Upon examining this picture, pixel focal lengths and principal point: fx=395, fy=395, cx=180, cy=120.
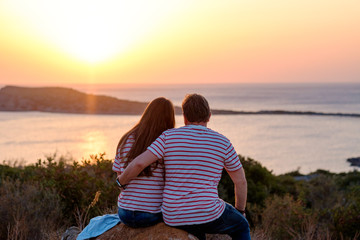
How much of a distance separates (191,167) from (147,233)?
87cm

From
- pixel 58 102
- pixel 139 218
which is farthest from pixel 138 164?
pixel 58 102

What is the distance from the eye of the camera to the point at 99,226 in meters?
4.18

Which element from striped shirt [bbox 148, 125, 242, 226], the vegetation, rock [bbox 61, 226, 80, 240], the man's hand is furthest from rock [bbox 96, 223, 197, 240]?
the vegetation

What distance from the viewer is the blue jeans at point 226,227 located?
147 inches

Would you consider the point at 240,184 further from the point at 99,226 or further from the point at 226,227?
the point at 99,226

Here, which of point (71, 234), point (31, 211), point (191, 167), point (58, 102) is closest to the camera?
point (191, 167)

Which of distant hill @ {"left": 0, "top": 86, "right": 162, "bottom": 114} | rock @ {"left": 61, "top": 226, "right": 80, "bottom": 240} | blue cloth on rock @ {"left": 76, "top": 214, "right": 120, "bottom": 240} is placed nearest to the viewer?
blue cloth on rock @ {"left": 76, "top": 214, "right": 120, "bottom": 240}

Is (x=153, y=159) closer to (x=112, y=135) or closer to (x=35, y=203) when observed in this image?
(x=35, y=203)

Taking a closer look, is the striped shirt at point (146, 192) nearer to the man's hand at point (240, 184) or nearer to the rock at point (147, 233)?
the rock at point (147, 233)

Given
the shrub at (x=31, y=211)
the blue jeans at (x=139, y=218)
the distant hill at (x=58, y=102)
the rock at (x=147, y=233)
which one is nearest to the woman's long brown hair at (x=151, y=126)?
the blue jeans at (x=139, y=218)

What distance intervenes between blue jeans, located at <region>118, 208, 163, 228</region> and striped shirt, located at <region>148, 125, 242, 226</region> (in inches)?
10.0

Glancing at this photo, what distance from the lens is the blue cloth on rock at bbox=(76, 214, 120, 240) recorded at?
4.10 metres

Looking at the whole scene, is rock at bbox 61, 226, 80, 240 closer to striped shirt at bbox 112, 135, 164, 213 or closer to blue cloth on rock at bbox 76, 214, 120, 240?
blue cloth on rock at bbox 76, 214, 120, 240

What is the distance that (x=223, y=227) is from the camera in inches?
149
